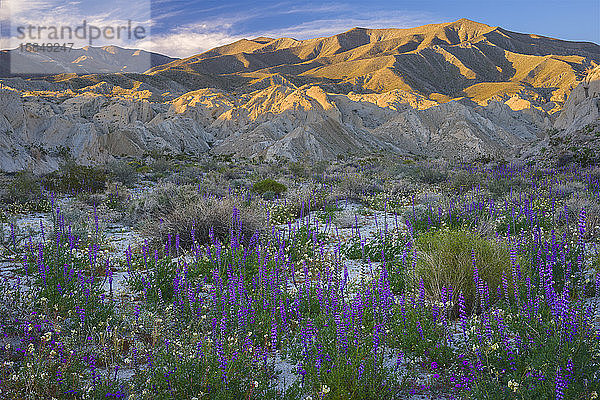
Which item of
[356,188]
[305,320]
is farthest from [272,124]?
[305,320]

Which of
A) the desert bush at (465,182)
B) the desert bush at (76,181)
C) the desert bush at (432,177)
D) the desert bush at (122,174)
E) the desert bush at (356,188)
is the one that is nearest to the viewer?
the desert bush at (356,188)

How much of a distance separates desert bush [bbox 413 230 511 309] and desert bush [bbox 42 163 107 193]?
1236cm

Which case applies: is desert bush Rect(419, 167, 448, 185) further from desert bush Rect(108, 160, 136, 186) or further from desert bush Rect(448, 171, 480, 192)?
desert bush Rect(108, 160, 136, 186)

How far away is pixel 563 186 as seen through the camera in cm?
1075

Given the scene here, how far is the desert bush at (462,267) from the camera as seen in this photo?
170 inches

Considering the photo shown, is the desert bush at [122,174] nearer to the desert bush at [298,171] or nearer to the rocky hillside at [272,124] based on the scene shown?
the rocky hillside at [272,124]

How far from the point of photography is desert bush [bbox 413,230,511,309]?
170 inches

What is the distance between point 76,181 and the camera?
1461cm

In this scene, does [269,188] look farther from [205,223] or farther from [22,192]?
[22,192]

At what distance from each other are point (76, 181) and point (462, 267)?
46.0 ft

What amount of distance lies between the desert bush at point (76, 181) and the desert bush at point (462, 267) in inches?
487

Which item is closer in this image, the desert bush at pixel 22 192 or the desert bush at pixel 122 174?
the desert bush at pixel 22 192

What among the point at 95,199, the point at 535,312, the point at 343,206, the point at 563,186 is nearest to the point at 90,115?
the point at 95,199

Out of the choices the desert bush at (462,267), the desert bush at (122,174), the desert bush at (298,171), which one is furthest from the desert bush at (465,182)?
the desert bush at (122,174)
